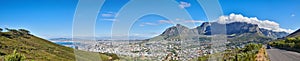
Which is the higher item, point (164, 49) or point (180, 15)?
point (180, 15)

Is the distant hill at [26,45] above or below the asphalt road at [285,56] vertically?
above

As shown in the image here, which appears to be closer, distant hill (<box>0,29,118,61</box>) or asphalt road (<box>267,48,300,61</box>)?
asphalt road (<box>267,48,300,61</box>)

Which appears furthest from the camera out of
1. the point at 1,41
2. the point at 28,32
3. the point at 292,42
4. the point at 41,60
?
the point at 28,32

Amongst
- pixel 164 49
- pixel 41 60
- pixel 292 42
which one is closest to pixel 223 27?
pixel 164 49

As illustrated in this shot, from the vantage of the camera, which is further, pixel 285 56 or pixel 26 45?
pixel 26 45

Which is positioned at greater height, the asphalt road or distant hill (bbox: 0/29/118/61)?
distant hill (bbox: 0/29/118/61)

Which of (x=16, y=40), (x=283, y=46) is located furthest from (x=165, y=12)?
(x=16, y=40)

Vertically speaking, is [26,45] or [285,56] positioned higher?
[26,45]

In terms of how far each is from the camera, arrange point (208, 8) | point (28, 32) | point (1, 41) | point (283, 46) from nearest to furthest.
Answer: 1. point (208, 8)
2. point (283, 46)
3. point (1, 41)
4. point (28, 32)

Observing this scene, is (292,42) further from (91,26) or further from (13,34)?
(13,34)

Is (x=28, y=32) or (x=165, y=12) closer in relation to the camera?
(x=165, y=12)

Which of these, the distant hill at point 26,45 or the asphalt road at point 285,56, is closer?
the asphalt road at point 285,56
